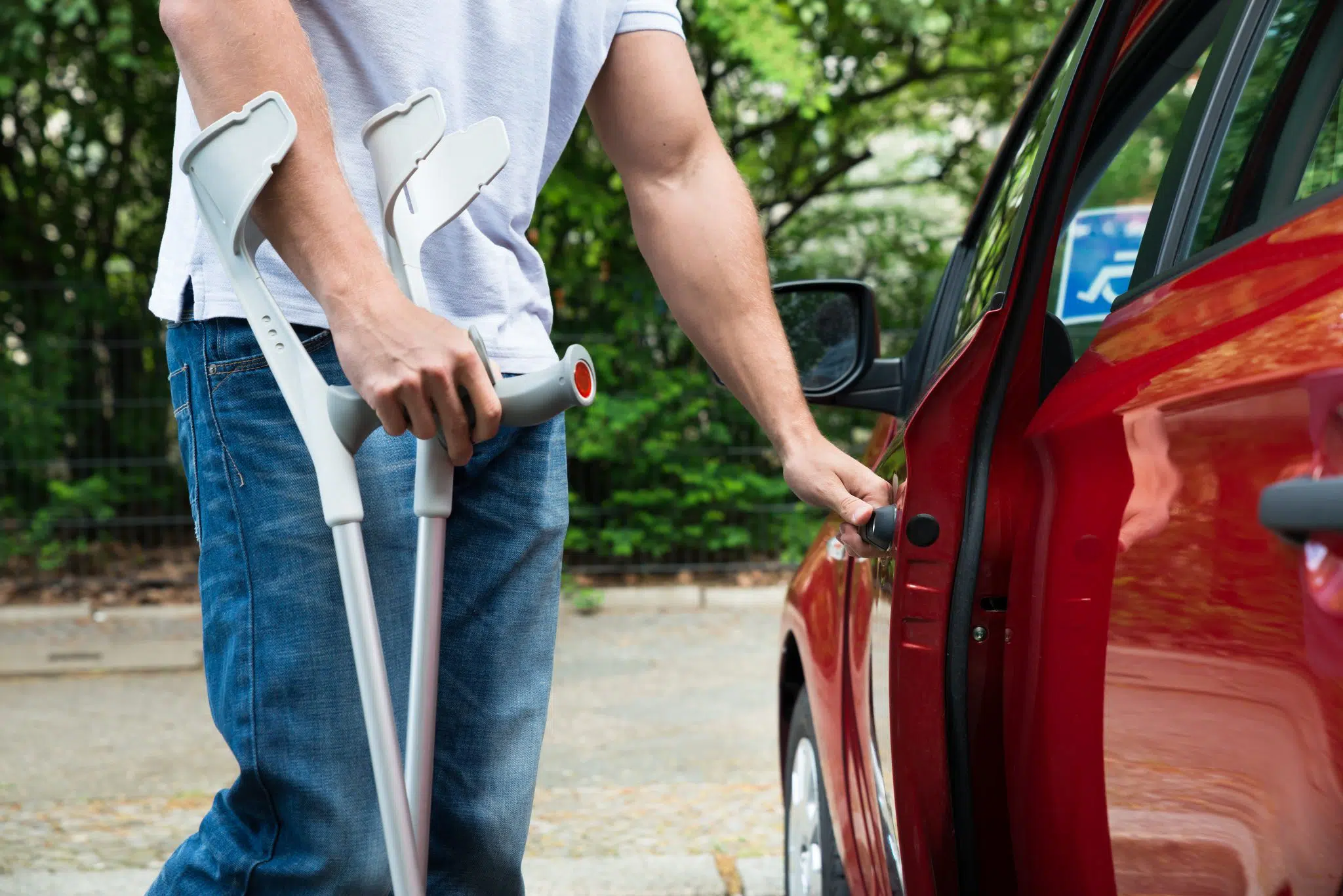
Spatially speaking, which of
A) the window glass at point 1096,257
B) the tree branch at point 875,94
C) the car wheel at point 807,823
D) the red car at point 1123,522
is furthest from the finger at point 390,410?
the tree branch at point 875,94

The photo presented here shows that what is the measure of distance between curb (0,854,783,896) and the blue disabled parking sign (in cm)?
162

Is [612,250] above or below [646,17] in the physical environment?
above

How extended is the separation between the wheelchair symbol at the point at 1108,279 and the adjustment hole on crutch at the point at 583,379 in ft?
4.58

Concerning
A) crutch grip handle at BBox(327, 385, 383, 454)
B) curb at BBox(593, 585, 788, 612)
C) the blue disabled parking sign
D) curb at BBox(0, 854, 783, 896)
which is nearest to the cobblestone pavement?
curb at BBox(0, 854, 783, 896)

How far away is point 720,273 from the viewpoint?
1879mm

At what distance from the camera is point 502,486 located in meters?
1.73

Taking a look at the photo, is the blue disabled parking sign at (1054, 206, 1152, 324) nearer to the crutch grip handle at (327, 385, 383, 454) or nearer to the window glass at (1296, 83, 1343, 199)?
the window glass at (1296, 83, 1343, 199)

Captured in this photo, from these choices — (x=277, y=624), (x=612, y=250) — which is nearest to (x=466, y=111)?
(x=277, y=624)

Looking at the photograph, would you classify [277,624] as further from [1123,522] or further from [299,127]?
[1123,522]

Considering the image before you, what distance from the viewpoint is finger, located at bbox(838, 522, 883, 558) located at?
62.9 inches

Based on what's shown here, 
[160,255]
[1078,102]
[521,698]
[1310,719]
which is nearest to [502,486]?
[521,698]

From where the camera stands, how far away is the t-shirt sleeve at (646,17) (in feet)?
6.18

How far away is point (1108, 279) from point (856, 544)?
118 cm

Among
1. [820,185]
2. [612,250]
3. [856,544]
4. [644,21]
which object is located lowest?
[856,544]
